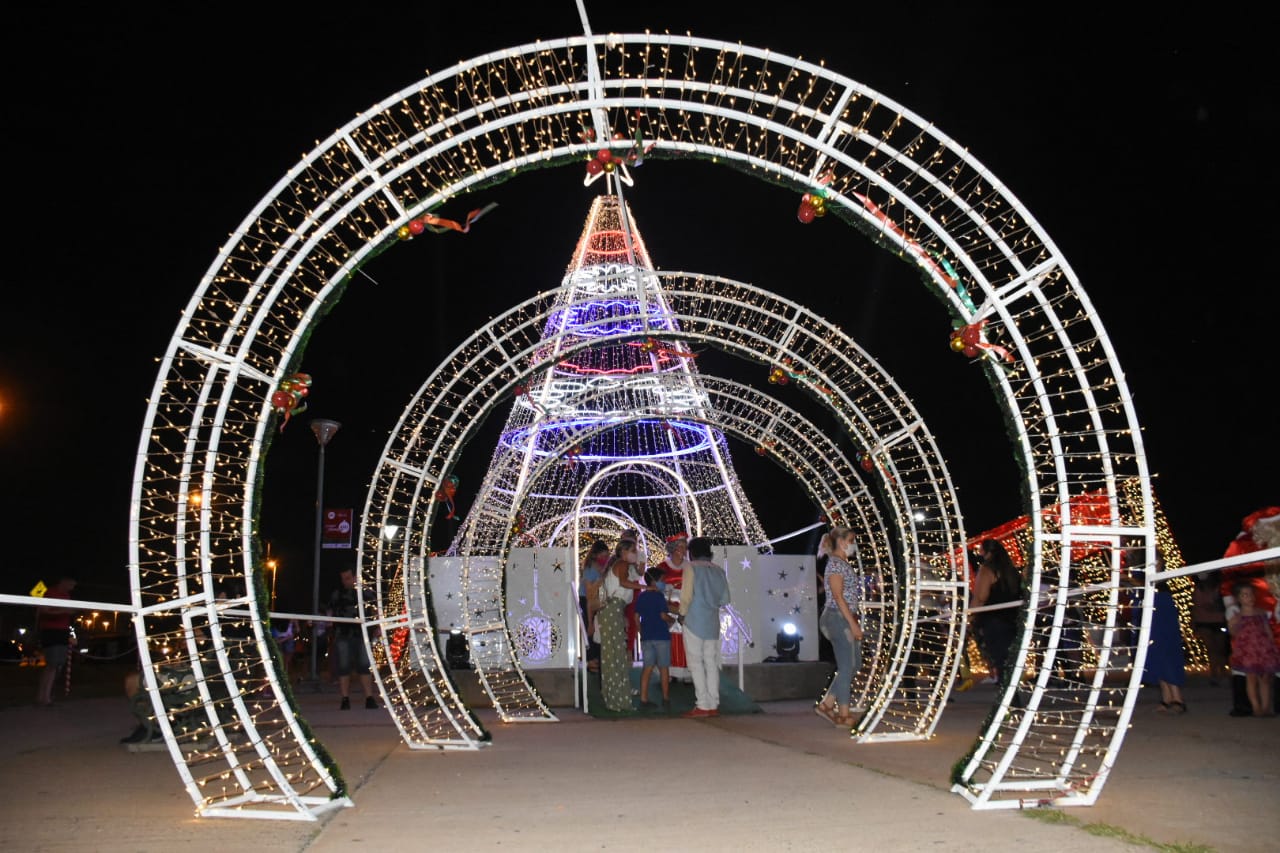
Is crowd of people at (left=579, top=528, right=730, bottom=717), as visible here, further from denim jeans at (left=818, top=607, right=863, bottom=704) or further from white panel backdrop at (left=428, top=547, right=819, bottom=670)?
denim jeans at (left=818, top=607, right=863, bottom=704)

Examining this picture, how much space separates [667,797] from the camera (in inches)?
238

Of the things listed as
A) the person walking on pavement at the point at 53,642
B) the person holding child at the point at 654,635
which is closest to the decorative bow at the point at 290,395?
the person holding child at the point at 654,635

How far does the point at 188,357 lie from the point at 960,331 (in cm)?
453

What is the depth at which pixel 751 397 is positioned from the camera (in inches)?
474

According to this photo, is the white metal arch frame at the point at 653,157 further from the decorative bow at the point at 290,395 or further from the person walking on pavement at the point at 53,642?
the person walking on pavement at the point at 53,642

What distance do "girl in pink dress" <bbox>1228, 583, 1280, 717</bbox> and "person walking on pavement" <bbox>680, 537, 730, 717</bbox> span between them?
16.2 ft

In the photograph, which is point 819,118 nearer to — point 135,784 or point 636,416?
point 135,784

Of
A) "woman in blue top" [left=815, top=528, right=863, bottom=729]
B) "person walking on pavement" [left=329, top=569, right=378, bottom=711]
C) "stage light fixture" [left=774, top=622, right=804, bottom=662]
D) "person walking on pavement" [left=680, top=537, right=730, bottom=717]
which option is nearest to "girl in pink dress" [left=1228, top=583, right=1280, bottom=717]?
"woman in blue top" [left=815, top=528, right=863, bottom=729]

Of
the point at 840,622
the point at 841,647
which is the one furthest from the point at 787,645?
the point at 840,622

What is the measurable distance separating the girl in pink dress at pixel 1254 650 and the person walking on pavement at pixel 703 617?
16.2ft

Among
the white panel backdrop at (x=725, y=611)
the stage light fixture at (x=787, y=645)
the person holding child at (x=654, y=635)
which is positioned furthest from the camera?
the stage light fixture at (x=787, y=645)

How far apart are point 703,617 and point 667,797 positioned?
4.60m

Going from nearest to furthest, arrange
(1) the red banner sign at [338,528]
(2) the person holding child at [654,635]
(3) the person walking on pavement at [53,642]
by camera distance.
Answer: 1. (2) the person holding child at [654,635]
2. (3) the person walking on pavement at [53,642]
3. (1) the red banner sign at [338,528]

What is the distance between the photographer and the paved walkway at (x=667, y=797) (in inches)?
191
